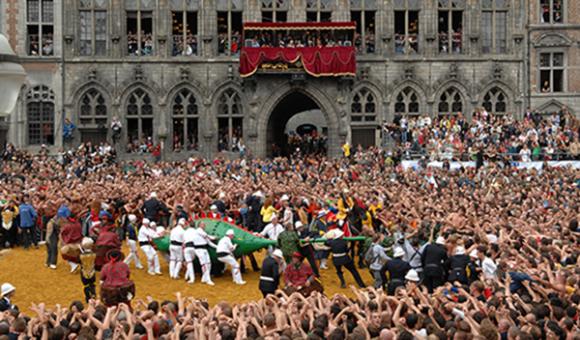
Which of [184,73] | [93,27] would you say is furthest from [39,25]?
[184,73]

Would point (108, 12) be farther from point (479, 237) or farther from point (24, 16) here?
point (479, 237)

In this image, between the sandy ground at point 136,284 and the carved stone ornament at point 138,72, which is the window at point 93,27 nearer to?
the carved stone ornament at point 138,72

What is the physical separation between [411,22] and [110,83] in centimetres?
1843

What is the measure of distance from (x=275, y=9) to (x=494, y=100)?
14.2 meters

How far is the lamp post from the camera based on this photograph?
229 inches

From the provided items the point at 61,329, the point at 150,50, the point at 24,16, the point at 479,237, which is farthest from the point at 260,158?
the point at 61,329

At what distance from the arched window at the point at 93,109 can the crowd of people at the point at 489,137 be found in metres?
16.7

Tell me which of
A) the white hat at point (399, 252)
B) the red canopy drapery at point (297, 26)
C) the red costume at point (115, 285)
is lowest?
the red costume at point (115, 285)

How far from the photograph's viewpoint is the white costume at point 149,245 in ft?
67.2

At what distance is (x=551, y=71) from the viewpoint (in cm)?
4538

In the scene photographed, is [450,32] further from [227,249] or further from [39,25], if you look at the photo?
[227,249]

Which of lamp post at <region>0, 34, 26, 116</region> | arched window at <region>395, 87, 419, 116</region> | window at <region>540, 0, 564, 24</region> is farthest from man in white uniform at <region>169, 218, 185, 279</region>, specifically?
window at <region>540, 0, 564, 24</region>

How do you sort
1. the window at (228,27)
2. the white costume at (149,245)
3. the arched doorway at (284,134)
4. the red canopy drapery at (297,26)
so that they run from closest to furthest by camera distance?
1. the white costume at (149,245)
2. the red canopy drapery at (297,26)
3. the window at (228,27)
4. the arched doorway at (284,134)

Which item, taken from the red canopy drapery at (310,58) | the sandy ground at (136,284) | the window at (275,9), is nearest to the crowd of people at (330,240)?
the sandy ground at (136,284)
